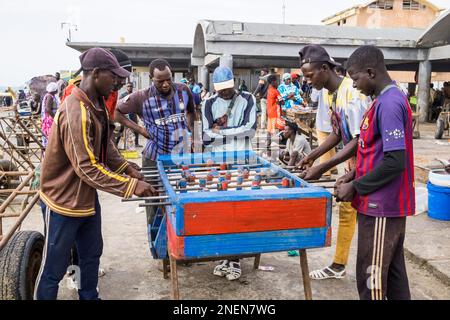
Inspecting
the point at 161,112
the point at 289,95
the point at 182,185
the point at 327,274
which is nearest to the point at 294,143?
the point at 161,112

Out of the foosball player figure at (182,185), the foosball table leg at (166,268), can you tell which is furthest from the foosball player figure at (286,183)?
the foosball table leg at (166,268)

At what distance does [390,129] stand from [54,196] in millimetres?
2147

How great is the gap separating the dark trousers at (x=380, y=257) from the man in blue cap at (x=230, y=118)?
6.51ft

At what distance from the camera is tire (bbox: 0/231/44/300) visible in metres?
3.02

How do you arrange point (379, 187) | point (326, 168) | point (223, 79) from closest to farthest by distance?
1. point (379, 187)
2. point (326, 168)
3. point (223, 79)

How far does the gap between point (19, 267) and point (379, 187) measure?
2.57 m

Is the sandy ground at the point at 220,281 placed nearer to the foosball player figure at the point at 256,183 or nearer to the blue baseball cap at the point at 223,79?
the foosball player figure at the point at 256,183

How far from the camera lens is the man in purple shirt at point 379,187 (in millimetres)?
2480

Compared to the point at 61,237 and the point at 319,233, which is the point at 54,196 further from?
the point at 319,233

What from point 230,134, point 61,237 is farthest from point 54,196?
point 230,134

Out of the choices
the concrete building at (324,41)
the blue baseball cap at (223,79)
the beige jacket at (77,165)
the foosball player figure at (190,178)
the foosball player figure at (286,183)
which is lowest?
the foosball player figure at (190,178)

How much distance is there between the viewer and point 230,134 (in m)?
4.42

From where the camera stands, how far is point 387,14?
37.5m

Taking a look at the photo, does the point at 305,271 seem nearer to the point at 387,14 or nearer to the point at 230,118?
the point at 230,118
